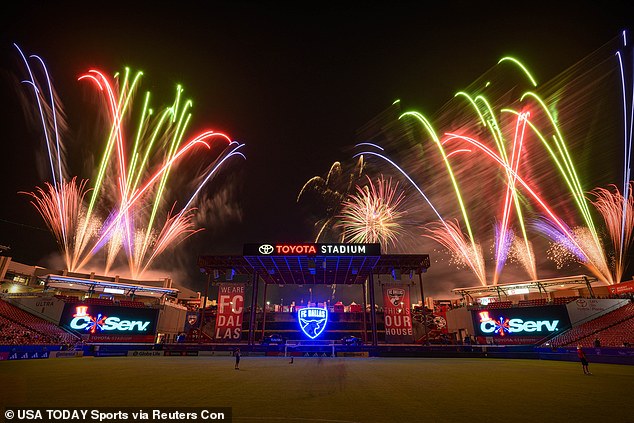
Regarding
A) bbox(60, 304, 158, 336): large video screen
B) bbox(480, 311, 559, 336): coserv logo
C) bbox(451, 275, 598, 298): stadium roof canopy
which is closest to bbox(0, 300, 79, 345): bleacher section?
bbox(60, 304, 158, 336): large video screen

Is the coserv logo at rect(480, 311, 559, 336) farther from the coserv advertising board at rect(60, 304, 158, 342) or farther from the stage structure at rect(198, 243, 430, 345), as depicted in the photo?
the coserv advertising board at rect(60, 304, 158, 342)

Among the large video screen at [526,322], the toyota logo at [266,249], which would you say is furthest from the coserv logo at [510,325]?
the toyota logo at [266,249]

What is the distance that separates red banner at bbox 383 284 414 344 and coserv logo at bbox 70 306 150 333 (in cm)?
3468

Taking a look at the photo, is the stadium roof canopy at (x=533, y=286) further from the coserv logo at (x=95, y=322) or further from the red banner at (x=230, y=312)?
the coserv logo at (x=95, y=322)

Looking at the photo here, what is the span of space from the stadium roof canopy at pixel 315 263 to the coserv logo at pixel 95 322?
1616cm

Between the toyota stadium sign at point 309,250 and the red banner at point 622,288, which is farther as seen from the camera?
the red banner at point 622,288

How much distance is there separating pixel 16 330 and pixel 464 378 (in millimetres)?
44970

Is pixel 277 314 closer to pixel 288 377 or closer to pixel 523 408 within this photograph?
pixel 288 377

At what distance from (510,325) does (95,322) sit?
178ft

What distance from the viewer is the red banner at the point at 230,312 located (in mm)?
32688

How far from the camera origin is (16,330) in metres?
32.7

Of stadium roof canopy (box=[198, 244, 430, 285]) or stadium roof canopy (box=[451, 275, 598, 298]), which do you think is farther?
stadium roof canopy (box=[451, 275, 598, 298])

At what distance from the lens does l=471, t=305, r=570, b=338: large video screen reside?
3662cm

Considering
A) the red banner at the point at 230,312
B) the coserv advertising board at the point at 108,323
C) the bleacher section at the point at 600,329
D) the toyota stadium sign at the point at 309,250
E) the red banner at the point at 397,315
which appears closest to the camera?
the toyota stadium sign at the point at 309,250
